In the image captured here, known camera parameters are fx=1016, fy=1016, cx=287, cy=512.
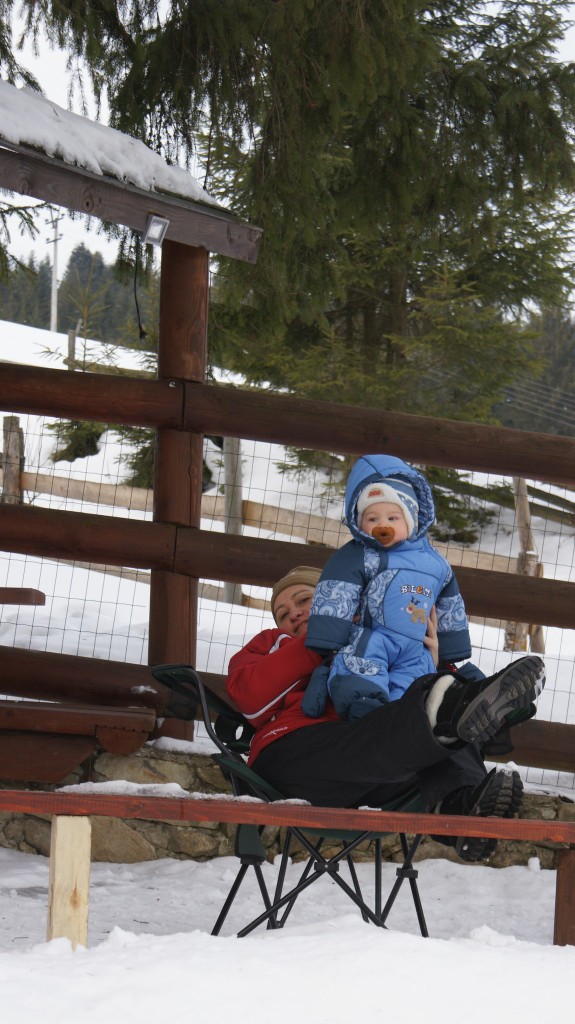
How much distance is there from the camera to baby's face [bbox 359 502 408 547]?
3229 millimetres

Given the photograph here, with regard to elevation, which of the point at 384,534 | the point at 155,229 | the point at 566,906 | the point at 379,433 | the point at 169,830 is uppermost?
the point at 155,229

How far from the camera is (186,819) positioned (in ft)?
7.86

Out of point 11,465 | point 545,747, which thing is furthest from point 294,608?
point 11,465

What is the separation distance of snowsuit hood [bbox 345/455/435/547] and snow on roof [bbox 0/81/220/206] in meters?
1.76

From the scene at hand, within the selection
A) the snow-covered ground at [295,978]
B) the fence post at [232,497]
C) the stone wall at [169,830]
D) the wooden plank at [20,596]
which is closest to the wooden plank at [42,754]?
the stone wall at [169,830]

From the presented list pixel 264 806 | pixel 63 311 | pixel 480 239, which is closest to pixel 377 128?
pixel 480 239

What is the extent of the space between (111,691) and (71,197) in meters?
2.21

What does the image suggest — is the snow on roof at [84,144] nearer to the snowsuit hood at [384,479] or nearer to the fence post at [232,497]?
the snowsuit hood at [384,479]

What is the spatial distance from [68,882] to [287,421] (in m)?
2.79

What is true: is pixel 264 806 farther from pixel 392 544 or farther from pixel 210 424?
pixel 210 424

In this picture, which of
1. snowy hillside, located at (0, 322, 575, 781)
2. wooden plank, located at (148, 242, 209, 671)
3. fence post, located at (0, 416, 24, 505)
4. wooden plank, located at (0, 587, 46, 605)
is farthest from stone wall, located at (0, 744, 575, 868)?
fence post, located at (0, 416, 24, 505)

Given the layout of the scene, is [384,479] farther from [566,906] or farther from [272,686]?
[566,906]

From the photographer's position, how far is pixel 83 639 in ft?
20.5

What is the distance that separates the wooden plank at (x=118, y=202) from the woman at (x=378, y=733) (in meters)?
1.70
